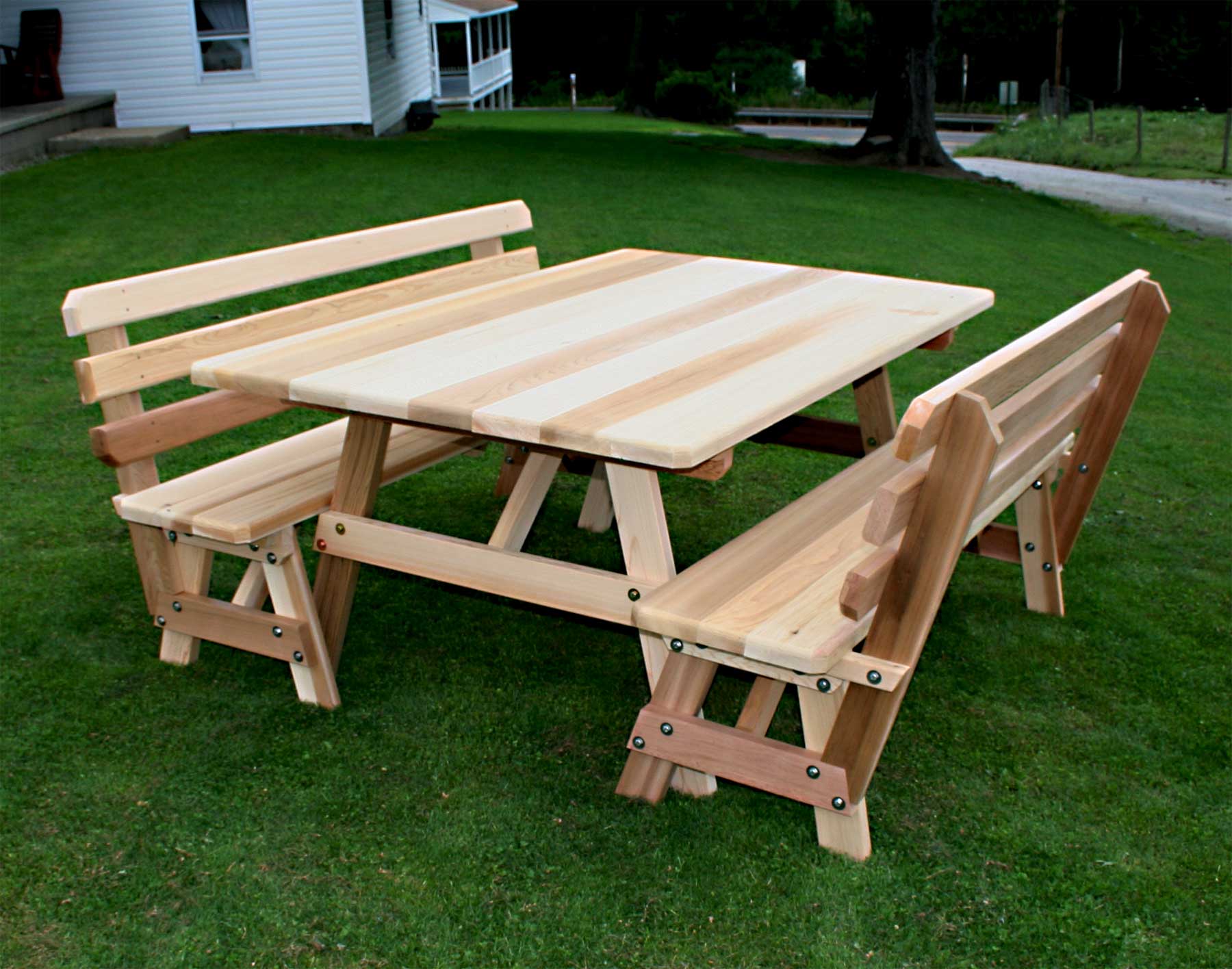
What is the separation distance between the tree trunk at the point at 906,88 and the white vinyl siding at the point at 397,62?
700 centimetres

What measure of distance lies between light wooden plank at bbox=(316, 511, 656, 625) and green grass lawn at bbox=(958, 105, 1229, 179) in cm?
2090

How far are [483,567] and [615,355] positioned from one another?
59 cm

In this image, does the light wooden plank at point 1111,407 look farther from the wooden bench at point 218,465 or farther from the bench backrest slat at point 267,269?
the bench backrest slat at point 267,269

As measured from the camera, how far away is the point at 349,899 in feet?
7.94

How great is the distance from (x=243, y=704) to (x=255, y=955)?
3.18ft

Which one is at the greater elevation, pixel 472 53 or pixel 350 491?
Answer: pixel 472 53

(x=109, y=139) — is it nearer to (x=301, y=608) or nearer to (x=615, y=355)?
(x=301, y=608)

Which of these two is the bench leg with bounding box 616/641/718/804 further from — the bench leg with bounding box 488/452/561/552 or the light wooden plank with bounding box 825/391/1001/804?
the bench leg with bounding box 488/452/561/552

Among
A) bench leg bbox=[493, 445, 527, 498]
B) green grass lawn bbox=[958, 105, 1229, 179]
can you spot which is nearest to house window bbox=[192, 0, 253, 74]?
bench leg bbox=[493, 445, 527, 498]

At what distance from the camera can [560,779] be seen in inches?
112

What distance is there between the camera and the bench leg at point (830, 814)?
8.19 feet

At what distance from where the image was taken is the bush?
110ft

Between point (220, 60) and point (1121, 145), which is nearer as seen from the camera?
point (220, 60)

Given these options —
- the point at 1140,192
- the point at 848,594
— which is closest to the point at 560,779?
the point at 848,594
